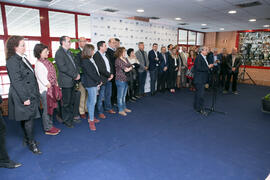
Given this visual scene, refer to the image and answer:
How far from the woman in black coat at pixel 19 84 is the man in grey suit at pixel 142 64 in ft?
12.0

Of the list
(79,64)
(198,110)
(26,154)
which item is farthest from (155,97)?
(26,154)

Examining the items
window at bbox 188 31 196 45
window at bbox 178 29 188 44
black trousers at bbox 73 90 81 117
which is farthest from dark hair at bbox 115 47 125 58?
window at bbox 188 31 196 45

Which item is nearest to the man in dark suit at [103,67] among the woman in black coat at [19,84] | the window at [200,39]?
the woman in black coat at [19,84]

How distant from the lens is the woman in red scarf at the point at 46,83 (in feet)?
9.62

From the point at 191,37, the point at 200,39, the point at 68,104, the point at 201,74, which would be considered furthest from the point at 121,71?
the point at 200,39

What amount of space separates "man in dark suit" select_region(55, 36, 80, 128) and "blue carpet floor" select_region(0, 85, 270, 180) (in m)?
0.58

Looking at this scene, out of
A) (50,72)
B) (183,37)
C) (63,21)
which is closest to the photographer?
(50,72)

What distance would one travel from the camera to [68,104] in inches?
135

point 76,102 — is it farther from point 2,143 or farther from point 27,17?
point 27,17

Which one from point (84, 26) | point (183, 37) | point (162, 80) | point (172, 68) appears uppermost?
point (84, 26)

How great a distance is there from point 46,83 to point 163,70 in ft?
13.5

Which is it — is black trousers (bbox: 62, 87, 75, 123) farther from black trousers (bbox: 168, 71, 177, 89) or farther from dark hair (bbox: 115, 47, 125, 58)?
black trousers (bbox: 168, 71, 177, 89)

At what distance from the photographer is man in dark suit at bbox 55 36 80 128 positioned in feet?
10.3

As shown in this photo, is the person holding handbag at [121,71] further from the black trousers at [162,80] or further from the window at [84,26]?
the window at [84,26]
